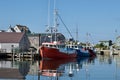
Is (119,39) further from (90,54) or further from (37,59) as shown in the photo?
(37,59)

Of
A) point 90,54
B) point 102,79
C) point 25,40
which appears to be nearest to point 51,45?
point 25,40

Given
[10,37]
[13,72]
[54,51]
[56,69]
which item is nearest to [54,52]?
[54,51]

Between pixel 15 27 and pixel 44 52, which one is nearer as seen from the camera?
pixel 44 52

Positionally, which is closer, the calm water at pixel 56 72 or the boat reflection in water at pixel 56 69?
the calm water at pixel 56 72

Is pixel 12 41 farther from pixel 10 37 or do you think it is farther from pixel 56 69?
pixel 56 69

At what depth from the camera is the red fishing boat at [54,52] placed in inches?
2931

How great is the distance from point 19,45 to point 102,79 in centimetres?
5727

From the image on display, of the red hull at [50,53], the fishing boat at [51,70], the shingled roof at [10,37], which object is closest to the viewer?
the fishing boat at [51,70]

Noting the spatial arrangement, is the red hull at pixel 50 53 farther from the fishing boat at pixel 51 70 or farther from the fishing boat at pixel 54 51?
the fishing boat at pixel 51 70

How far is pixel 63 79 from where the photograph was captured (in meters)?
31.6

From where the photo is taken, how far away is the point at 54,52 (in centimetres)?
7550

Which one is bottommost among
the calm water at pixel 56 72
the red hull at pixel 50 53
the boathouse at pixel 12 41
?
the calm water at pixel 56 72

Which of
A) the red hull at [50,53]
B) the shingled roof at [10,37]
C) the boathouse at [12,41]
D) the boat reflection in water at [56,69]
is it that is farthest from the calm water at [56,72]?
the shingled roof at [10,37]

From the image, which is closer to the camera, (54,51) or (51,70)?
(51,70)
